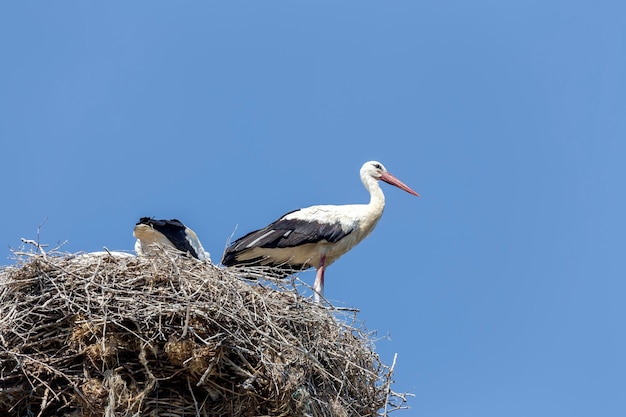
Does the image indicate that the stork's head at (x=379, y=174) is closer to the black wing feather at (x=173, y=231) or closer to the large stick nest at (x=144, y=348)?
the black wing feather at (x=173, y=231)

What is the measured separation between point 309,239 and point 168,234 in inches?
70.7

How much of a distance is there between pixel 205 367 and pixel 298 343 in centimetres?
60

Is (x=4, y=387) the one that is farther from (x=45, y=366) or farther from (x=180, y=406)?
(x=180, y=406)

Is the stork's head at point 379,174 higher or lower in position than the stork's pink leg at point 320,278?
higher

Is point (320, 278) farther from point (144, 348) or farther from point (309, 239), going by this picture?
point (144, 348)

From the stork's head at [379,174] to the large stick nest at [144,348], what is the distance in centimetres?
498

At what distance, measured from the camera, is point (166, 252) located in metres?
7.39

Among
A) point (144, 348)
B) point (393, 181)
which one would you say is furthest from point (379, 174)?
point (144, 348)

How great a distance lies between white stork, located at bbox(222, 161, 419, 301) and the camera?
36.1 feet

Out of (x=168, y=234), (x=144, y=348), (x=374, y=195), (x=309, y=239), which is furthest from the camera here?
(x=374, y=195)

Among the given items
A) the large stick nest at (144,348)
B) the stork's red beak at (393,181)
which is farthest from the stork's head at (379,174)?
the large stick nest at (144,348)

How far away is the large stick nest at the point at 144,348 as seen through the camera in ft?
22.7

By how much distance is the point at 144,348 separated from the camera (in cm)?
698

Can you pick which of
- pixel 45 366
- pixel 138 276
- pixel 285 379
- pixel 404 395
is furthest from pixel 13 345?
pixel 404 395
